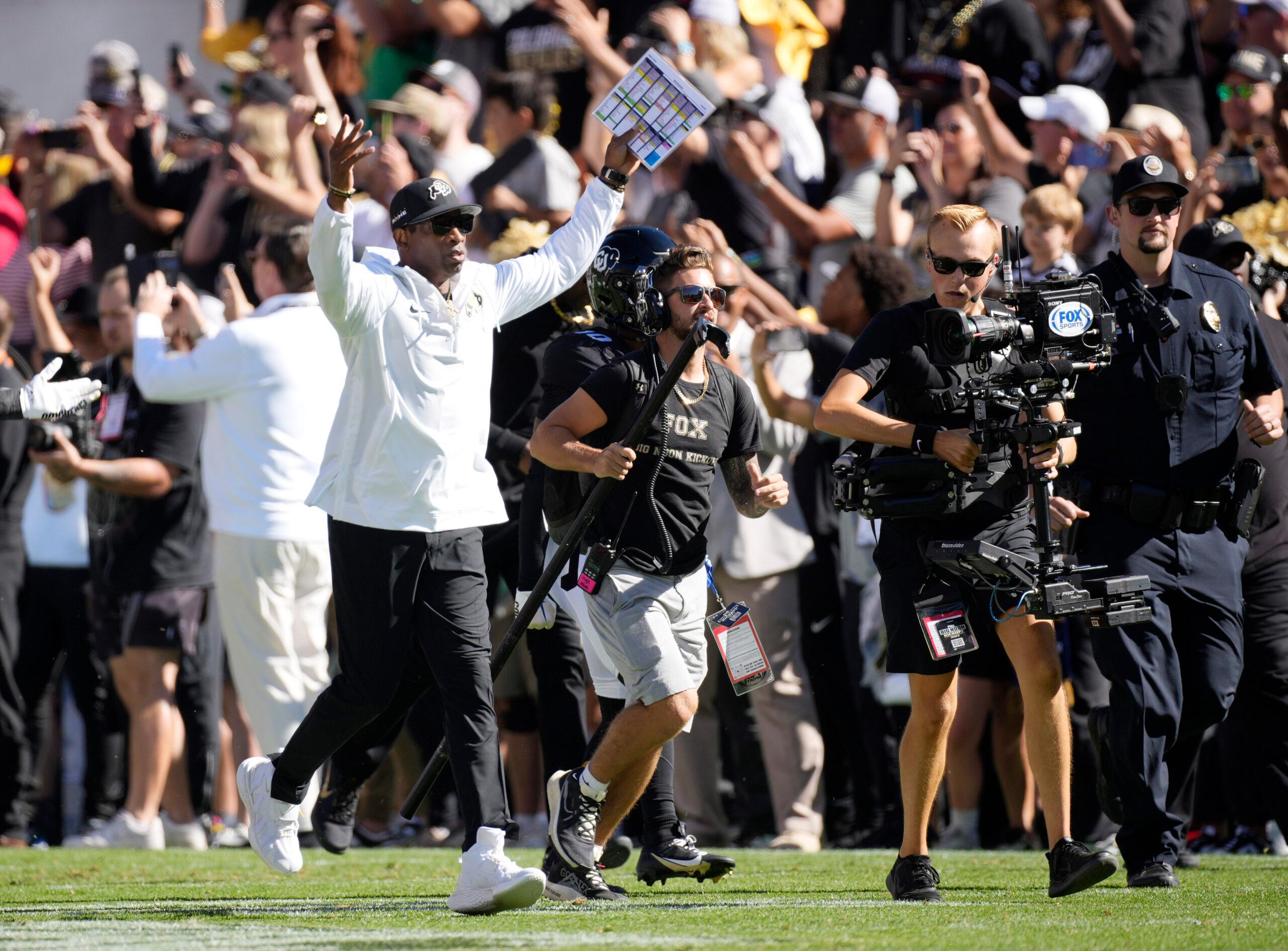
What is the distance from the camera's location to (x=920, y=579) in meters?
6.30

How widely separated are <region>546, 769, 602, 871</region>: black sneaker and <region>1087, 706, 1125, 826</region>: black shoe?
1.83 metres

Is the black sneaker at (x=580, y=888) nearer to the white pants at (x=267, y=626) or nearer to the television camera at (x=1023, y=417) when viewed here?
the television camera at (x=1023, y=417)

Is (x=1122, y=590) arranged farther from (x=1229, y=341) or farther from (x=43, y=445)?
(x=43, y=445)

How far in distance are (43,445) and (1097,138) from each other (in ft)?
18.1

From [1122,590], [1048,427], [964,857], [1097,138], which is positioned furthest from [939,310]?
[1097,138]

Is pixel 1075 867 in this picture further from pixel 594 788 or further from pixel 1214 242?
pixel 1214 242

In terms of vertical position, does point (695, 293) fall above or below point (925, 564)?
above

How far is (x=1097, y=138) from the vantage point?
968 cm

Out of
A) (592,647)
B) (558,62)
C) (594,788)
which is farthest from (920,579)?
(558,62)

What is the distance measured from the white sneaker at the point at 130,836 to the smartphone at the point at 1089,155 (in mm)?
5758

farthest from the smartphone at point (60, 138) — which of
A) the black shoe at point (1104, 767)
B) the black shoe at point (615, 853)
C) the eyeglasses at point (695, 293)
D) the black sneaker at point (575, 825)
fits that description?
the black shoe at point (1104, 767)

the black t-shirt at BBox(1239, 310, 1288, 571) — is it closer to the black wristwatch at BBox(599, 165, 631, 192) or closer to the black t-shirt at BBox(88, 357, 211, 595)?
the black wristwatch at BBox(599, 165, 631, 192)

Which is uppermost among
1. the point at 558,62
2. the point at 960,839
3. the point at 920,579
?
the point at 558,62

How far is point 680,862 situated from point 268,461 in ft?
10.2
